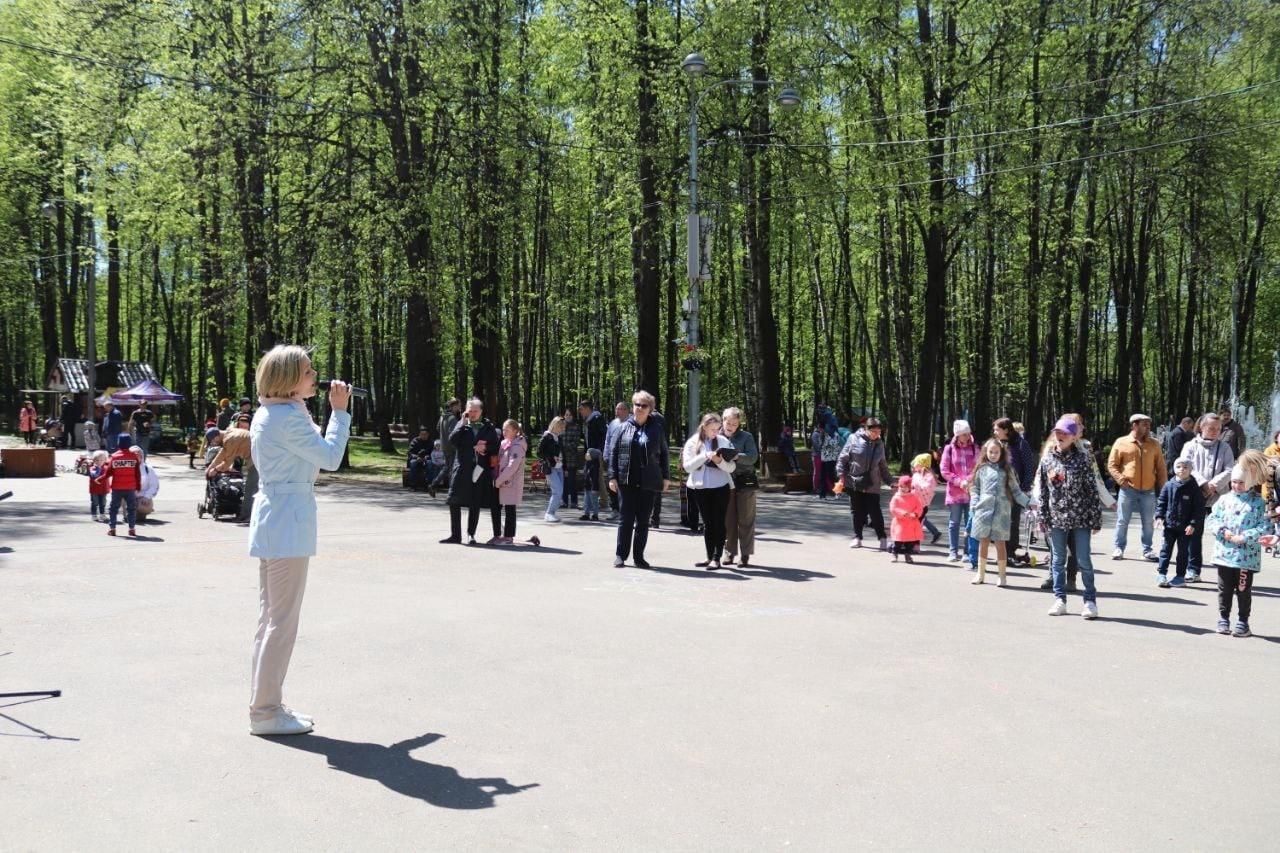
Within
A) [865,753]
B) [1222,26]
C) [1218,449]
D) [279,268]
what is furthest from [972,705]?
[1222,26]

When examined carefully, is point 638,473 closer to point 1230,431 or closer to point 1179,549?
point 1179,549

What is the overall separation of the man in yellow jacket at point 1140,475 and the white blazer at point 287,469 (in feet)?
37.5

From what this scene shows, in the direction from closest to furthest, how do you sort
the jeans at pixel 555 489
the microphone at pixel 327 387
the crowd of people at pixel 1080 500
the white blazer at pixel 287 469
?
1. the white blazer at pixel 287 469
2. the microphone at pixel 327 387
3. the crowd of people at pixel 1080 500
4. the jeans at pixel 555 489

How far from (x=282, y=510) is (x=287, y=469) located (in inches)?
8.6

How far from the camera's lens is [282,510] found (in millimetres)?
5910

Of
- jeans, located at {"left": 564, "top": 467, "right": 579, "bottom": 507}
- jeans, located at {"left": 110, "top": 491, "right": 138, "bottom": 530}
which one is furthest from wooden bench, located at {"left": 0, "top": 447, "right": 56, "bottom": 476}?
jeans, located at {"left": 564, "top": 467, "right": 579, "bottom": 507}

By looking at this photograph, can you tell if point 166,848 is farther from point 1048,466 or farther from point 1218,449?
point 1218,449

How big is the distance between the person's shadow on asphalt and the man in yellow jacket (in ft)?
36.9

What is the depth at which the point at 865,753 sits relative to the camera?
5770mm

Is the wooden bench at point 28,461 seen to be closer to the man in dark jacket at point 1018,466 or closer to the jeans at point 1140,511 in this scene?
the man in dark jacket at point 1018,466

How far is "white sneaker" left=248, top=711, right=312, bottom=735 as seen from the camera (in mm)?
5875

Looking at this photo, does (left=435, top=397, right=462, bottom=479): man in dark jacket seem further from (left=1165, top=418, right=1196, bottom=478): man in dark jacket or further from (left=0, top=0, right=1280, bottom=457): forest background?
(left=1165, top=418, right=1196, bottom=478): man in dark jacket

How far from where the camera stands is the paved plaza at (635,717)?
476 centimetres

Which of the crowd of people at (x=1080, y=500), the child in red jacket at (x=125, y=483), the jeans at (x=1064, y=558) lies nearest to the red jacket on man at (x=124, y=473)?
the child in red jacket at (x=125, y=483)
